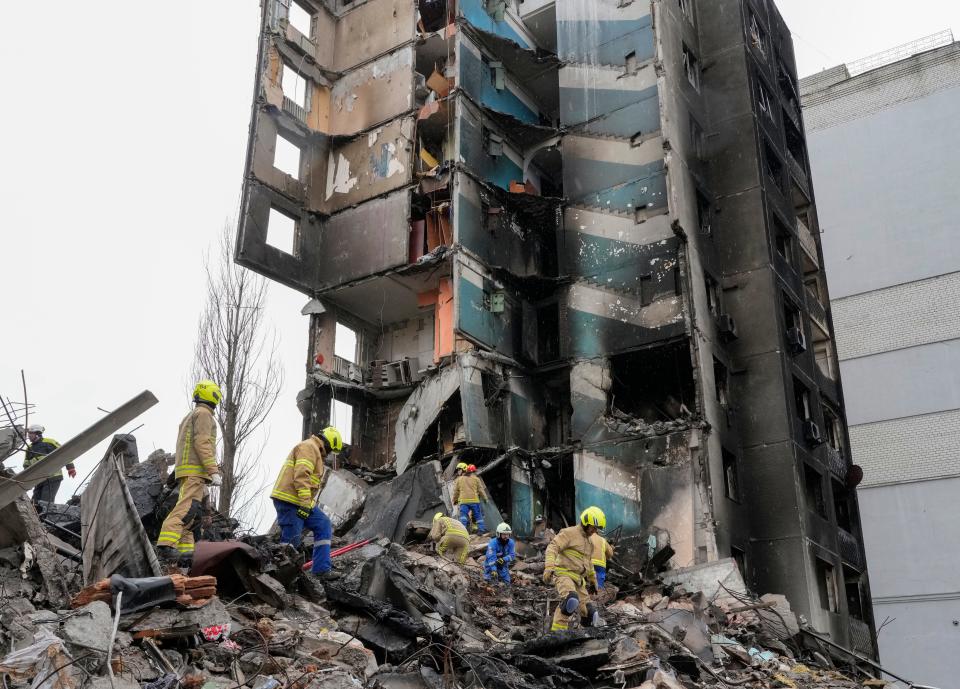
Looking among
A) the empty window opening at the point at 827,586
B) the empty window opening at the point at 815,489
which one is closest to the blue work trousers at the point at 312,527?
the empty window opening at the point at 827,586

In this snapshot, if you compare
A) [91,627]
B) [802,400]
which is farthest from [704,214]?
[91,627]

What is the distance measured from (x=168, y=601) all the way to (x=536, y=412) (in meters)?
18.8

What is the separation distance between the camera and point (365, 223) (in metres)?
28.1

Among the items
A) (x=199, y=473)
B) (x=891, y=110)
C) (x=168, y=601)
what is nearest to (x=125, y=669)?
(x=168, y=601)

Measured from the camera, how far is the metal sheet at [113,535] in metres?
9.50

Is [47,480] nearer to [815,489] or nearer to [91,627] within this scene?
[91,627]

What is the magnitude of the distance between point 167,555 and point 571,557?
513 cm

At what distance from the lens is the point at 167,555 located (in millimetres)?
10094

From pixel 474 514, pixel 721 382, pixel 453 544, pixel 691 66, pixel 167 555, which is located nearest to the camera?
pixel 167 555

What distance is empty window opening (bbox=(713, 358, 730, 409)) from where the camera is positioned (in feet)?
82.5

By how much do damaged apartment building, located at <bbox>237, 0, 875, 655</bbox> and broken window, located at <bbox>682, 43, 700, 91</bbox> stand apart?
0.26ft

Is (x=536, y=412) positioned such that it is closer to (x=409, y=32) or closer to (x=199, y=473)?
(x=409, y=32)

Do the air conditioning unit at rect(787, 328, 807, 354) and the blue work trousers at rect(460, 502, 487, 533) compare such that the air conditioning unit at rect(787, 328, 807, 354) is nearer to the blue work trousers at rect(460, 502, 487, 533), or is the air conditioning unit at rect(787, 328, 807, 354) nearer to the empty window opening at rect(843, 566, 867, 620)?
the empty window opening at rect(843, 566, 867, 620)

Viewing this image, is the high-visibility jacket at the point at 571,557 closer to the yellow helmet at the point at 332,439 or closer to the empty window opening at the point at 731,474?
the yellow helmet at the point at 332,439
